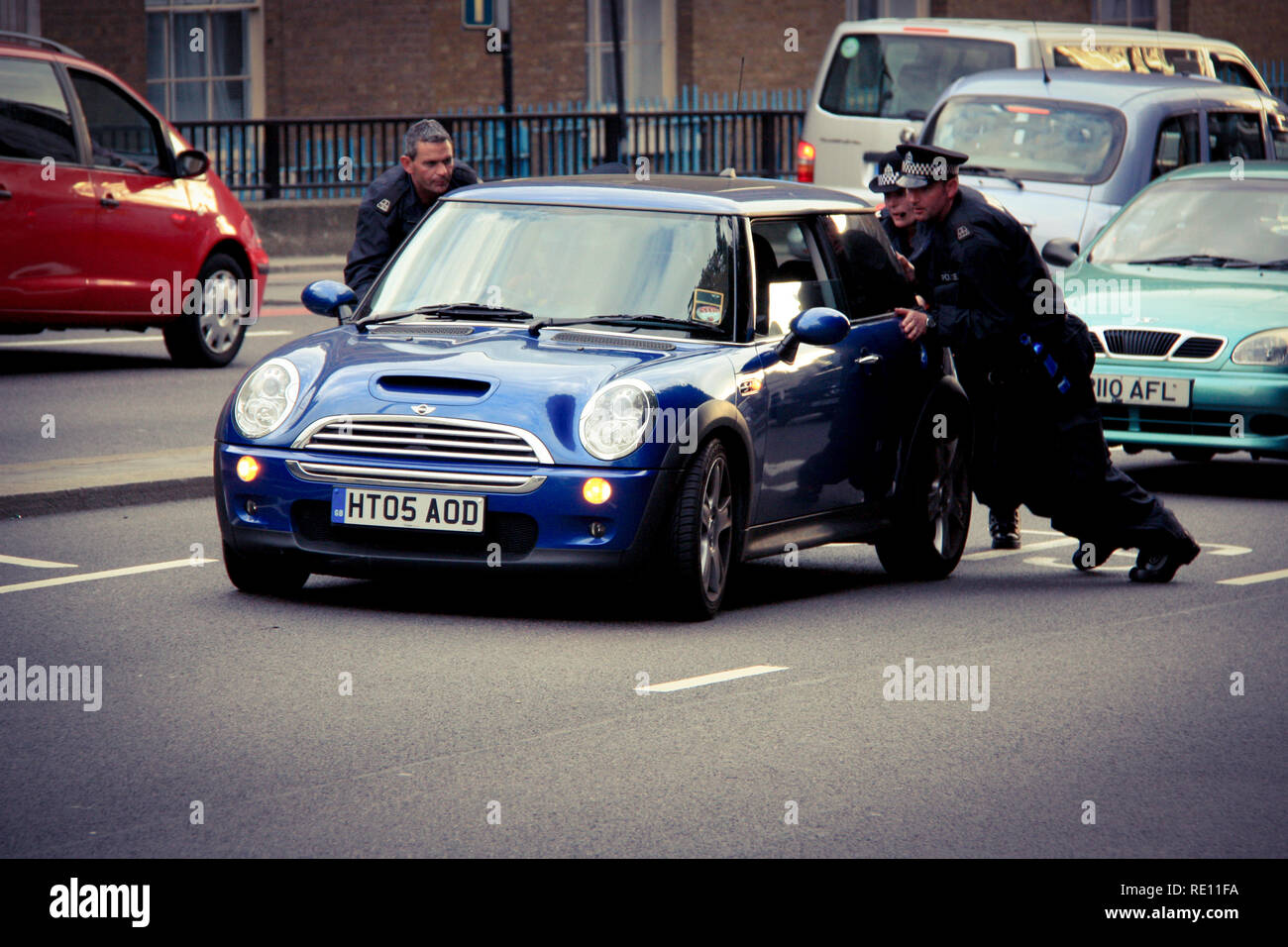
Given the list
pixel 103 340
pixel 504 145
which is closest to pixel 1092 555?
pixel 103 340

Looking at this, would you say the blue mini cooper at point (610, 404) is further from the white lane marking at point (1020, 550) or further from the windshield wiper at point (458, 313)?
the white lane marking at point (1020, 550)

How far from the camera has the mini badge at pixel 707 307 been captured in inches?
347

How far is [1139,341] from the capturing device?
12.5m

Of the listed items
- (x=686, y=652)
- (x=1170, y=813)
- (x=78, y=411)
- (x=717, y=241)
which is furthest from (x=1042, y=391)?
(x=78, y=411)

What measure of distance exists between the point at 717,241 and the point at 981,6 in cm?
3066

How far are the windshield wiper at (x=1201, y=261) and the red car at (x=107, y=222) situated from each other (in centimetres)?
693

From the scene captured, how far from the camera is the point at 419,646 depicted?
Result: 25.8 ft

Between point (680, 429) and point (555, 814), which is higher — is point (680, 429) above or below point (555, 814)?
above

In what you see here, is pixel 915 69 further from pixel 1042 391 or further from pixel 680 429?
pixel 680 429

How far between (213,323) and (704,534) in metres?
9.47

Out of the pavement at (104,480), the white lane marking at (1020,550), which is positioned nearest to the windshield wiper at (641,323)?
the white lane marking at (1020,550)

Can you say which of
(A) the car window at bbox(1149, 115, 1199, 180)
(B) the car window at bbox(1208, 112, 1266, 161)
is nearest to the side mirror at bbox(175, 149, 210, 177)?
(A) the car window at bbox(1149, 115, 1199, 180)

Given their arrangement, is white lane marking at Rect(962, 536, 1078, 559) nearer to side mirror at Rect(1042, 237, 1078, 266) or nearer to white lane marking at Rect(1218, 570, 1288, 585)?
white lane marking at Rect(1218, 570, 1288, 585)

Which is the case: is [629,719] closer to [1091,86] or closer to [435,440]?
[435,440]
